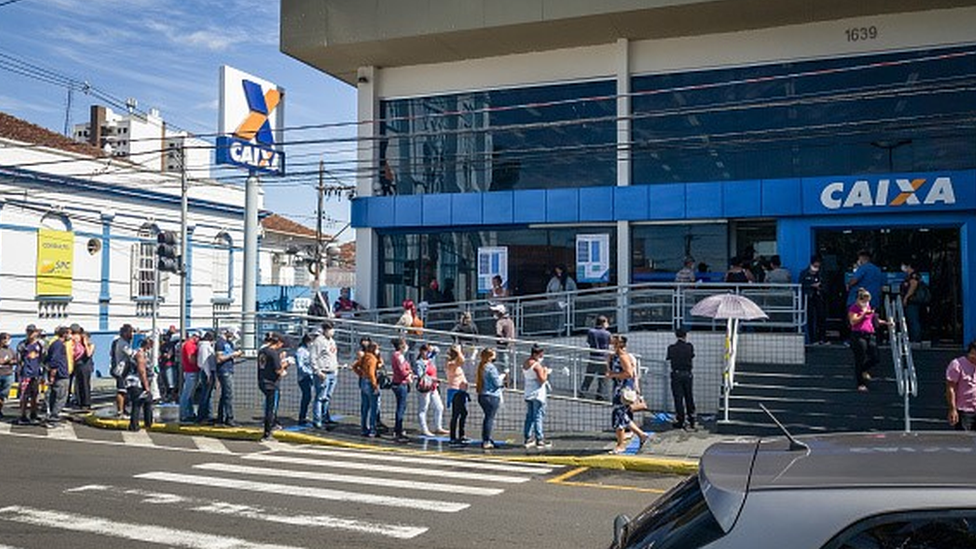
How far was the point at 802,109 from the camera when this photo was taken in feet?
68.6

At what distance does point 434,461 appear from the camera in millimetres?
13273

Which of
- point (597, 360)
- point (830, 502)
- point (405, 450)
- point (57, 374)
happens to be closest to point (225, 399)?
point (57, 374)

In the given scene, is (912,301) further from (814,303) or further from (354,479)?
(354,479)

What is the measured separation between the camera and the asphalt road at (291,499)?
26.8ft

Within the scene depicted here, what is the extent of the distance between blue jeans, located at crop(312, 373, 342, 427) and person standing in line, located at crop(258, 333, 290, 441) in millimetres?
867

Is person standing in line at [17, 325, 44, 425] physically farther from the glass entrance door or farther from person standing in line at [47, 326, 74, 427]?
the glass entrance door

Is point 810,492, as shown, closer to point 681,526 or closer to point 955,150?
point 681,526

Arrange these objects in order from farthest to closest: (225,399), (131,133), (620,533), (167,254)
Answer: (131,133)
(167,254)
(225,399)
(620,533)

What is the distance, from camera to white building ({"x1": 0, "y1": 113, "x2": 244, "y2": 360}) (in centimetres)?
2753

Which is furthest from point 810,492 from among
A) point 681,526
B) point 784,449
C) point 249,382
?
point 249,382

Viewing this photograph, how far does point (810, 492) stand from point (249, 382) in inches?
696

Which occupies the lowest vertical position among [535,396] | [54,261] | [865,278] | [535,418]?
[535,418]

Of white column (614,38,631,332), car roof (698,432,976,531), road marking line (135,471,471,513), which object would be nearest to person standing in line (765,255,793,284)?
white column (614,38,631,332)

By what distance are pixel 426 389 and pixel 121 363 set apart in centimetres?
748
